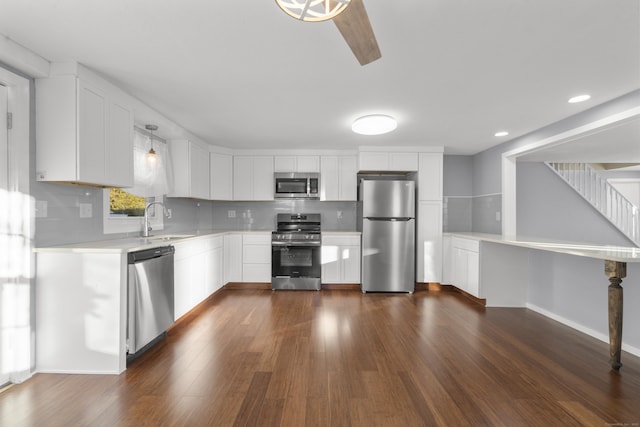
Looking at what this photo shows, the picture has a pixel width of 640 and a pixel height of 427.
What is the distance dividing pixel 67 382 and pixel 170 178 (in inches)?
100

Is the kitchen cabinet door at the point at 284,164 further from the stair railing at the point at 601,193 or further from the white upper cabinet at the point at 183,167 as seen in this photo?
the stair railing at the point at 601,193

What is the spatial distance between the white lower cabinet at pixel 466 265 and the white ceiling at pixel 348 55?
1733 millimetres

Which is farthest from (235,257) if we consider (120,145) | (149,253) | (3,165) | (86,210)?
(3,165)

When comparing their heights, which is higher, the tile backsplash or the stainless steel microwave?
the stainless steel microwave

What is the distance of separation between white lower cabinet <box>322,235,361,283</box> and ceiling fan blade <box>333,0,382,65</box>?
3.26 metres

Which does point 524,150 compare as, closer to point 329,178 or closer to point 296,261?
point 329,178

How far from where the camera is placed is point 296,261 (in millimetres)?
4621

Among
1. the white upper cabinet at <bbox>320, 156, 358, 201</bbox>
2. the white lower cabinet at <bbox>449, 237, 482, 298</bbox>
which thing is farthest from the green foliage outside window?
the white lower cabinet at <bbox>449, 237, 482, 298</bbox>

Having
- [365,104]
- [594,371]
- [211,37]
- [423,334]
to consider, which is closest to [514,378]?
[594,371]

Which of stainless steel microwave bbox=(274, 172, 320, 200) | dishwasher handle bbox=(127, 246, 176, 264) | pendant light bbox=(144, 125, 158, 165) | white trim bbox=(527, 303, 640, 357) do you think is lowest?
white trim bbox=(527, 303, 640, 357)

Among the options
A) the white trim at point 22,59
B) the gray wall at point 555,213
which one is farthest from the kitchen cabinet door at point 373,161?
the white trim at point 22,59

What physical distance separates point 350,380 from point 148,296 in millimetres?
1773

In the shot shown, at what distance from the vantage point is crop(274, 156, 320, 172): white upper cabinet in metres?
4.96

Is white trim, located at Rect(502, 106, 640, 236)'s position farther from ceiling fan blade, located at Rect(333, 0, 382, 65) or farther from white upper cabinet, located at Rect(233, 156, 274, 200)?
white upper cabinet, located at Rect(233, 156, 274, 200)
